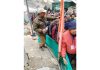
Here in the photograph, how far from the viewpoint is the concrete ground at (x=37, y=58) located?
1.94 metres

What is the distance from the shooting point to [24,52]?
192 cm

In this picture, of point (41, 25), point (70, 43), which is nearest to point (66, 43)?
point (70, 43)

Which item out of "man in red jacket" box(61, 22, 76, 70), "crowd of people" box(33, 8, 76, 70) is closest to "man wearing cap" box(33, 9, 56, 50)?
"crowd of people" box(33, 8, 76, 70)

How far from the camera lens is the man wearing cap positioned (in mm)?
1936

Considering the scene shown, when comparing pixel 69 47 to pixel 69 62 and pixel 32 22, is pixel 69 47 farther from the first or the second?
pixel 32 22

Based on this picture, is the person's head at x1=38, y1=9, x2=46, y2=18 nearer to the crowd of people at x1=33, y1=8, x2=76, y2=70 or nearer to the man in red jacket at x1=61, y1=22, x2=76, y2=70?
the crowd of people at x1=33, y1=8, x2=76, y2=70

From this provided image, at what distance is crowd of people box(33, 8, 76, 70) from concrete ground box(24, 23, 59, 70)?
1.2 inches

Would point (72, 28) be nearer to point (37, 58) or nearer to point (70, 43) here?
point (70, 43)

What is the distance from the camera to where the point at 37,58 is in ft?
6.39

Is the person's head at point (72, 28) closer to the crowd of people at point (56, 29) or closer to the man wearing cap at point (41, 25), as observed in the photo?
the crowd of people at point (56, 29)
